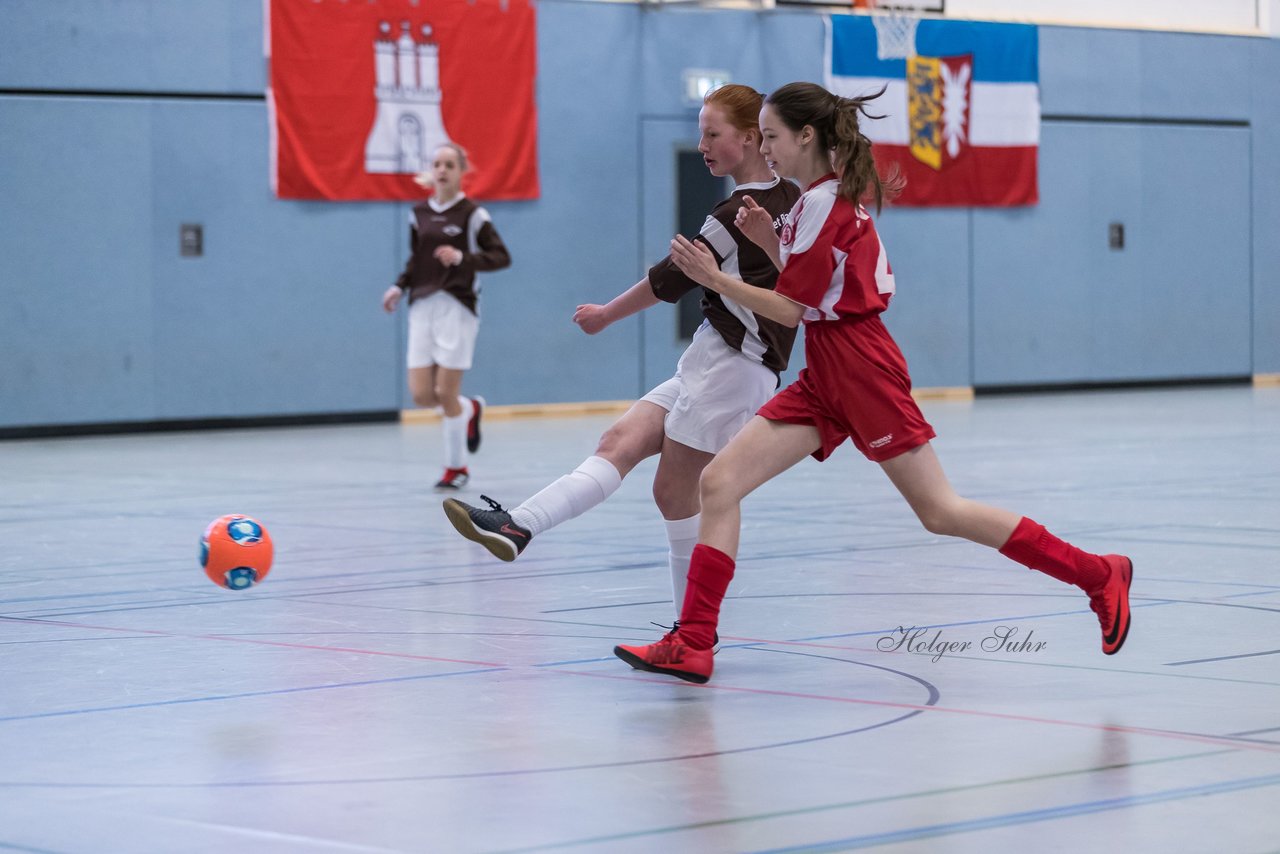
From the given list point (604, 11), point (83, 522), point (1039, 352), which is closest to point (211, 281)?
point (604, 11)

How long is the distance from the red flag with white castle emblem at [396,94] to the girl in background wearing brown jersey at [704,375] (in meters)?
12.6

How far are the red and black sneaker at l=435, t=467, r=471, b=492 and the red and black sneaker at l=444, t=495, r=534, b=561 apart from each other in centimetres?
605

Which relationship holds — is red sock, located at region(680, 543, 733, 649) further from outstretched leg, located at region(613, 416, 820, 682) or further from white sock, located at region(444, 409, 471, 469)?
white sock, located at region(444, 409, 471, 469)

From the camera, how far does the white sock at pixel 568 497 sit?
5.85m

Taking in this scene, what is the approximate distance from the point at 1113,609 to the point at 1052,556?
0.24 metres

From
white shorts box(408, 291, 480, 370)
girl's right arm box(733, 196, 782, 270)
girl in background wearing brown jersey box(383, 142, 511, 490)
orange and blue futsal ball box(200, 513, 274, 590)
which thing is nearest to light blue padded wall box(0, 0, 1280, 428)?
girl in background wearing brown jersey box(383, 142, 511, 490)

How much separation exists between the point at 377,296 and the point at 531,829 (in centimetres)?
1523

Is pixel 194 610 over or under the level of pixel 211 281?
under

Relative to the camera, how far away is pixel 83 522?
10.2 meters

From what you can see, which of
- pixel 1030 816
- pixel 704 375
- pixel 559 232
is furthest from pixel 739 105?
pixel 559 232

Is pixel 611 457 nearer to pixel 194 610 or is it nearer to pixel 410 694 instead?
pixel 410 694

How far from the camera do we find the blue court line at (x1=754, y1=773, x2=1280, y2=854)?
3.63m

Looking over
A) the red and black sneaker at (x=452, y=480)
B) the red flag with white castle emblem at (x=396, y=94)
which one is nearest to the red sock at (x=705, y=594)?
the red and black sneaker at (x=452, y=480)

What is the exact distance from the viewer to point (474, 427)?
1329cm
